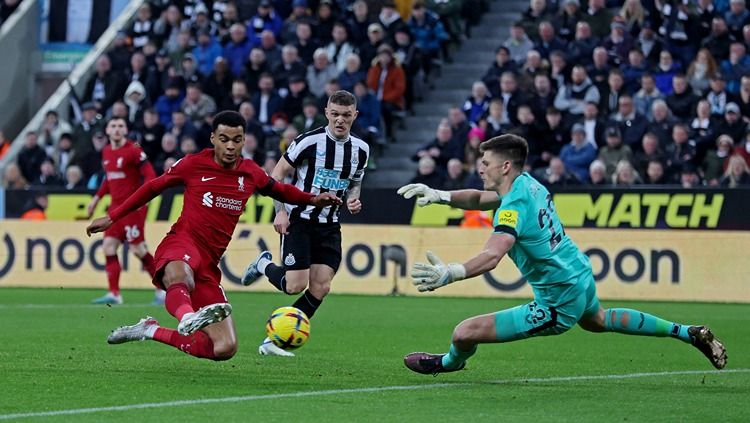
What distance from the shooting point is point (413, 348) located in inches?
496

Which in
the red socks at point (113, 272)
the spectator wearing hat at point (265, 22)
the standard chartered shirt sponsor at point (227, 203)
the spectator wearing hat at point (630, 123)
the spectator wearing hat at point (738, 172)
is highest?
the spectator wearing hat at point (265, 22)

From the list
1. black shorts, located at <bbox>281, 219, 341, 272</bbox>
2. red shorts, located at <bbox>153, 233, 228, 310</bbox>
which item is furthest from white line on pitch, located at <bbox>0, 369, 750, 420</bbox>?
black shorts, located at <bbox>281, 219, 341, 272</bbox>

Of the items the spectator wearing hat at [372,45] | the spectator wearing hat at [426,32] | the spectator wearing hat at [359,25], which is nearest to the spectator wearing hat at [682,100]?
the spectator wearing hat at [426,32]

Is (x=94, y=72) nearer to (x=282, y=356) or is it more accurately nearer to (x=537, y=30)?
(x=537, y=30)

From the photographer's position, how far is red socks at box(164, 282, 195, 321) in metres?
9.53

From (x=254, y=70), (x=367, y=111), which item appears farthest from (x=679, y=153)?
(x=254, y=70)

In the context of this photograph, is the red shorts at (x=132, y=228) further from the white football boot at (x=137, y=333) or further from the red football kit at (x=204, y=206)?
the white football boot at (x=137, y=333)

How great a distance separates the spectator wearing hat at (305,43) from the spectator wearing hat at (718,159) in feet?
25.7

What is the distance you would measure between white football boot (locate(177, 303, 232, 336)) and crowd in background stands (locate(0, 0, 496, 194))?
44.8 feet

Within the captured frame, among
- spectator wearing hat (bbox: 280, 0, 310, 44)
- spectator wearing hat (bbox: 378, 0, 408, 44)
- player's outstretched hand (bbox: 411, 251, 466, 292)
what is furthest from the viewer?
spectator wearing hat (bbox: 280, 0, 310, 44)

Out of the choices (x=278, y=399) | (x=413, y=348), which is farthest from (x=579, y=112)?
(x=278, y=399)

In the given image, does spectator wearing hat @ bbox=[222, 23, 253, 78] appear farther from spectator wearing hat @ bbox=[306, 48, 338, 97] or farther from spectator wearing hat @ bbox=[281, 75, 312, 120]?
spectator wearing hat @ bbox=[281, 75, 312, 120]

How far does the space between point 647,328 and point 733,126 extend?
1144 cm

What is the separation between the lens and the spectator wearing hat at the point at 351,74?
23844 mm
